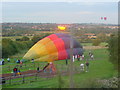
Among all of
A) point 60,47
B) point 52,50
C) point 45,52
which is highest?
point 60,47

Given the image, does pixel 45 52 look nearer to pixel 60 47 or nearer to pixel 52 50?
pixel 52 50

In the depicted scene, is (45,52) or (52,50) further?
(52,50)

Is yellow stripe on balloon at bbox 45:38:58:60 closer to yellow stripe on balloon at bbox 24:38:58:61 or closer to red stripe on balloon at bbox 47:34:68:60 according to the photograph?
yellow stripe on balloon at bbox 24:38:58:61

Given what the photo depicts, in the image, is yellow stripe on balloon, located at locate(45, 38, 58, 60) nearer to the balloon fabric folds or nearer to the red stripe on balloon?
the balloon fabric folds

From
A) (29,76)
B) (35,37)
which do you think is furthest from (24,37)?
(29,76)

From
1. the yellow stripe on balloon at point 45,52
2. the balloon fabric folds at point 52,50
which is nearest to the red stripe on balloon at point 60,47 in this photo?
the balloon fabric folds at point 52,50

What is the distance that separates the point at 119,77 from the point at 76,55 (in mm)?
6749

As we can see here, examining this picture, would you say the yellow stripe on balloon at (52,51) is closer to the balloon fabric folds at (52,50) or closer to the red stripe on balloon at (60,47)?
the balloon fabric folds at (52,50)

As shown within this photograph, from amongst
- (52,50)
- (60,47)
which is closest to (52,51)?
(52,50)

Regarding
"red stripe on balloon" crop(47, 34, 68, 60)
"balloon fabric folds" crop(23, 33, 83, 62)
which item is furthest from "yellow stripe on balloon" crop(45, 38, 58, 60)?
"red stripe on balloon" crop(47, 34, 68, 60)

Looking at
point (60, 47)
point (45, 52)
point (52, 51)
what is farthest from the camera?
point (60, 47)

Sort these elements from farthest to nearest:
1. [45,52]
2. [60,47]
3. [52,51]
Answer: [60,47]
[52,51]
[45,52]

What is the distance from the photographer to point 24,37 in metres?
22.6

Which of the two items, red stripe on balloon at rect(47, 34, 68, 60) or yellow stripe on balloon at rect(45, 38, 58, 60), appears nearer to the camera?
yellow stripe on balloon at rect(45, 38, 58, 60)
